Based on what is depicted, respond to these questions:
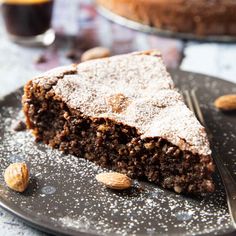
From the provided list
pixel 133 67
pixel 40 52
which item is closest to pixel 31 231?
pixel 133 67

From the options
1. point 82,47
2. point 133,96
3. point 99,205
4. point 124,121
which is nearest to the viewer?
point 99,205

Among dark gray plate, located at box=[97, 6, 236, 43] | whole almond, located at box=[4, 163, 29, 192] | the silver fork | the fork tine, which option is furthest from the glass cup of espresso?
whole almond, located at box=[4, 163, 29, 192]

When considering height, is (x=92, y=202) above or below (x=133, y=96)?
below

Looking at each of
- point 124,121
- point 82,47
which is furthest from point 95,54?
point 124,121

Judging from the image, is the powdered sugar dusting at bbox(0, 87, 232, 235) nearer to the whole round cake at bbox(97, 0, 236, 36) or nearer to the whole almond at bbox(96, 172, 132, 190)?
the whole almond at bbox(96, 172, 132, 190)

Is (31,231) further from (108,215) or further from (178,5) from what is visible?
(178,5)

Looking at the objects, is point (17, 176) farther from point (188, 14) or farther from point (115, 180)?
point (188, 14)

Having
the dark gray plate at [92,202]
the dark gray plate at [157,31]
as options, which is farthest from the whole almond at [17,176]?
the dark gray plate at [157,31]
